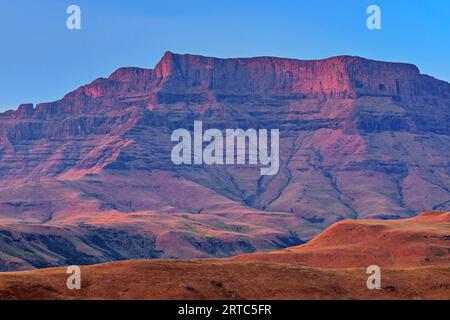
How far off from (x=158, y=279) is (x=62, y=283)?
13.8m

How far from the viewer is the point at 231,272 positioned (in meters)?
134

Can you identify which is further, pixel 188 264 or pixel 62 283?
pixel 188 264

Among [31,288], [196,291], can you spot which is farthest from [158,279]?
[31,288]

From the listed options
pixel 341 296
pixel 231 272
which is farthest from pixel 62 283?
pixel 341 296
